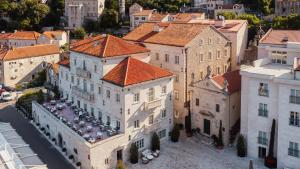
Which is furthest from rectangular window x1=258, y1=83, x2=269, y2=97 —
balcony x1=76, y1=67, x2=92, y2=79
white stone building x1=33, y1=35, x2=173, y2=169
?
balcony x1=76, y1=67, x2=92, y2=79

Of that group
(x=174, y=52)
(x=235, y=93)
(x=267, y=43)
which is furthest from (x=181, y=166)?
(x=267, y=43)

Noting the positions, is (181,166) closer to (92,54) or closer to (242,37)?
(92,54)

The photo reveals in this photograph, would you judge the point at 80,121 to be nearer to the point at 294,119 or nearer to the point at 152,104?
the point at 152,104

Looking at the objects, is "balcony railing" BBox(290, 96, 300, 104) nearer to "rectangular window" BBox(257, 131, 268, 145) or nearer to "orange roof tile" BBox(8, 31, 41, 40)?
"rectangular window" BBox(257, 131, 268, 145)

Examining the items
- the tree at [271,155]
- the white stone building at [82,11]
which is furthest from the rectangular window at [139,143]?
the white stone building at [82,11]

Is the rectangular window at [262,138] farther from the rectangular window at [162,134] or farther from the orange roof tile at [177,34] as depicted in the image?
the orange roof tile at [177,34]
